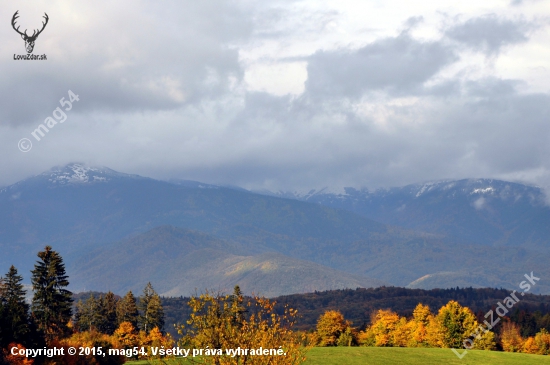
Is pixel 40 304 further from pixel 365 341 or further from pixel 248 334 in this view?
pixel 365 341

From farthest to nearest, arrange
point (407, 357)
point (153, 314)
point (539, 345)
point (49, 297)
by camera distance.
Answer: point (539, 345)
point (153, 314)
point (407, 357)
point (49, 297)

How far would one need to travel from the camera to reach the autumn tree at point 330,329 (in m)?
127

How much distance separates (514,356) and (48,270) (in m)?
63.8

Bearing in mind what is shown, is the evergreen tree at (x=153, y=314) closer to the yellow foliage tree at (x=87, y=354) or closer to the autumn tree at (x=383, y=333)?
the yellow foliage tree at (x=87, y=354)

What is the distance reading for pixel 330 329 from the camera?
128m

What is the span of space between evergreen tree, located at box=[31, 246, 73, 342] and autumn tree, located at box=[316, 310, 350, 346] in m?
60.3

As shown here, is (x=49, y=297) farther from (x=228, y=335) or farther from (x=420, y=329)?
(x=420, y=329)

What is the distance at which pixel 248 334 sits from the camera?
35438 mm

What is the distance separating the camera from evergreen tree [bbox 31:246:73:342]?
79125 mm

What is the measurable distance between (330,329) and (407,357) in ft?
142

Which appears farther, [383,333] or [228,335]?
[383,333]

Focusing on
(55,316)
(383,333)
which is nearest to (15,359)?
(55,316)

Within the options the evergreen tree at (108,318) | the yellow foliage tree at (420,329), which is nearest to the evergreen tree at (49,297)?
the evergreen tree at (108,318)

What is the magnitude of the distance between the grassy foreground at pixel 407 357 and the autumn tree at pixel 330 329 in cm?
3367
